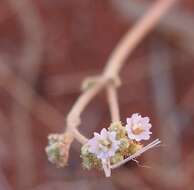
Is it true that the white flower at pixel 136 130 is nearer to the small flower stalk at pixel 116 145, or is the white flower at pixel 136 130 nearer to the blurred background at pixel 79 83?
the small flower stalk at pixel 116 145

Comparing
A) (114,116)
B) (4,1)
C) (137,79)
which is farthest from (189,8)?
(114,116)

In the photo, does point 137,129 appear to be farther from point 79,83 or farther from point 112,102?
point 79,83

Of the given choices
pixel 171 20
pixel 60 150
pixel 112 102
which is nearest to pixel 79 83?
pixel 171 20

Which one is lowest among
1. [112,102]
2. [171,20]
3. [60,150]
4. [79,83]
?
[60,150]

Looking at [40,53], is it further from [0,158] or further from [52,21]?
[0,158]

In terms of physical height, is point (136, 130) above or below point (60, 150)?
below

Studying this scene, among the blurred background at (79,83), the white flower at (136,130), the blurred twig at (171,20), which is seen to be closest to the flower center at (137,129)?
the white flower at (136,130)
